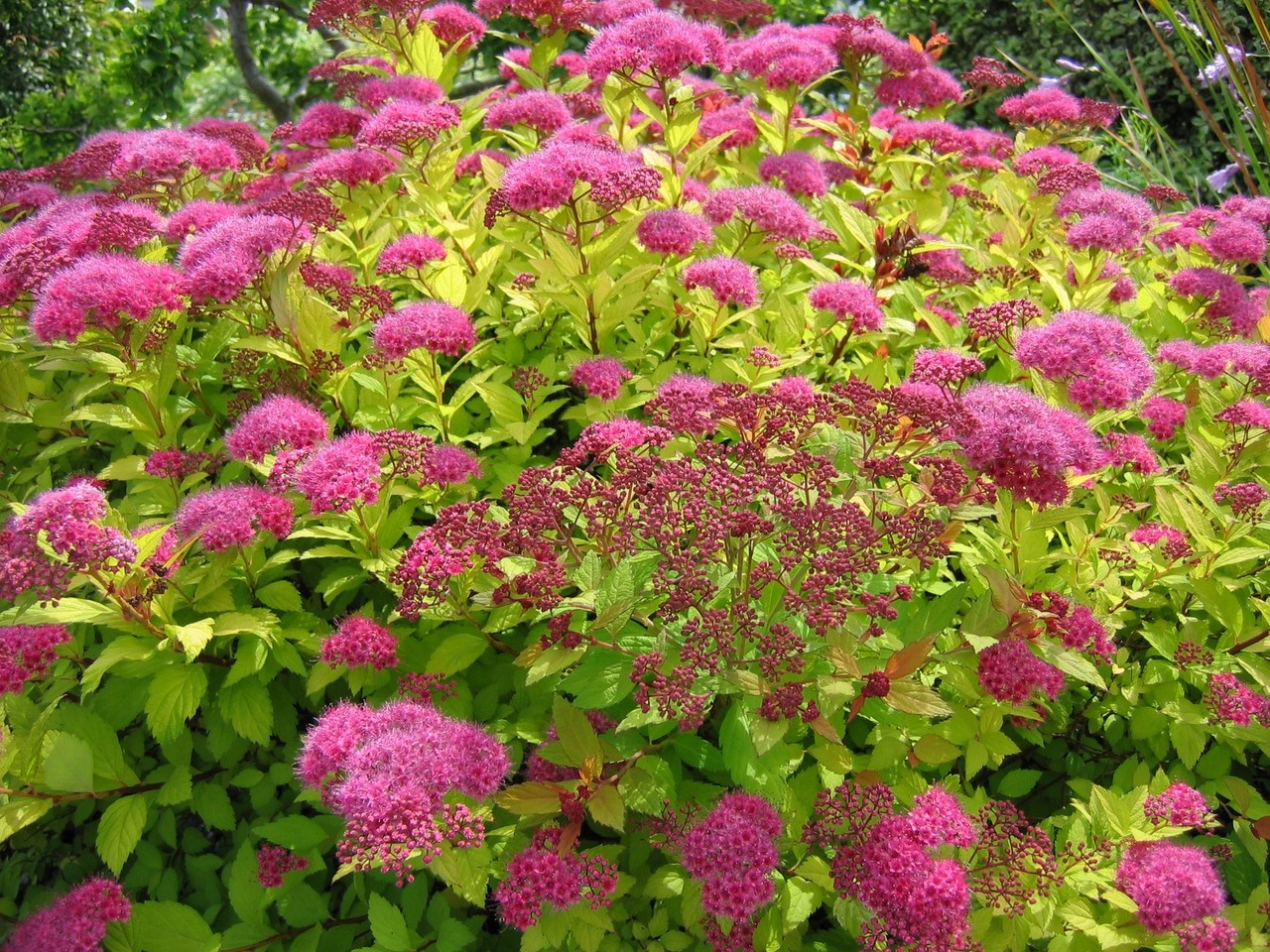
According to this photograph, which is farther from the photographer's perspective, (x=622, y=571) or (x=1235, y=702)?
(x=1235, y=702)

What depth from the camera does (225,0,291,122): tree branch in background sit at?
623 cm

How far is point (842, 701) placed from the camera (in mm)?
1552

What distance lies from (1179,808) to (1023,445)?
29.9 inches

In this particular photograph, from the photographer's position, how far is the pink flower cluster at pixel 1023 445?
1.58m

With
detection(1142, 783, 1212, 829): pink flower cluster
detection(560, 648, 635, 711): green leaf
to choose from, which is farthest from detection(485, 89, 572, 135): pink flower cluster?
detection(1142, 783, 1212, 829): pink flower cluster

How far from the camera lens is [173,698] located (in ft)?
5.98

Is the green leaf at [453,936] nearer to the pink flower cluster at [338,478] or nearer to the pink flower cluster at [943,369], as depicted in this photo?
the pink flower cluster at [338,478]

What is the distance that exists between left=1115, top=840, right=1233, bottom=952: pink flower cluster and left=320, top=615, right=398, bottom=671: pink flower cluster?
1463 millimetres

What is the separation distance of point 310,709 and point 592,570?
94cm

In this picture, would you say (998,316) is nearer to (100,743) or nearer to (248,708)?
(248,708)

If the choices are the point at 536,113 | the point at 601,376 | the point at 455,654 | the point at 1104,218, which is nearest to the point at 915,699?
the point at 455,654

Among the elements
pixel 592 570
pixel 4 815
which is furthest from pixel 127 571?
pixel 592 570

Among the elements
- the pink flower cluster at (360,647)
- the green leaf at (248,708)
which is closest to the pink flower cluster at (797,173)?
the pink flower cluster at (360,647)

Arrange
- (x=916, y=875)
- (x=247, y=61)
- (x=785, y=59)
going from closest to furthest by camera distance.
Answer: (x=916, y=875), (x=785, y=59), (x=247, y=61)
